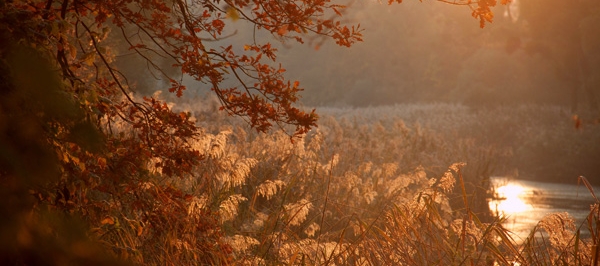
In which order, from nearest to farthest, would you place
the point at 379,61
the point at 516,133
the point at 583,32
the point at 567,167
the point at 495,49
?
the point at 567,167
the point at 516,133
the point at 583,32
the point at 495,49
the point at 379,61

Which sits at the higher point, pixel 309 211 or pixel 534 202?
pixel 309 211

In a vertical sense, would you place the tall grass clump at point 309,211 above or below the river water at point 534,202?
above

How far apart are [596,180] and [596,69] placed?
31.5ft

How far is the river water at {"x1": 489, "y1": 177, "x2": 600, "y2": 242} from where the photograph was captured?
11.6m

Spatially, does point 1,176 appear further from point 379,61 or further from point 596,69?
point 379,61

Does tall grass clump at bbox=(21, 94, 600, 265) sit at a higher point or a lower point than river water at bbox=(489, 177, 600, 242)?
higher

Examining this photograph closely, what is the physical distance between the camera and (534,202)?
14.7 metres

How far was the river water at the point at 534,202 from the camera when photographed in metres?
11.6

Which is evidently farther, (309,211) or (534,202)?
(534,202)

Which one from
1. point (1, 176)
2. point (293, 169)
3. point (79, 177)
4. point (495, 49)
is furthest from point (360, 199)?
point (495, 49)

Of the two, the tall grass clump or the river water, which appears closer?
the tall grass clump

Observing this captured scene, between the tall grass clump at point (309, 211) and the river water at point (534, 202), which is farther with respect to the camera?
the river water at point (534, 202)

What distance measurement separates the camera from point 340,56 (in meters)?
56.6

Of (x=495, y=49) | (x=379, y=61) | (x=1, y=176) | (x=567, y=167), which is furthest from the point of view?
(x=379, y=61)
